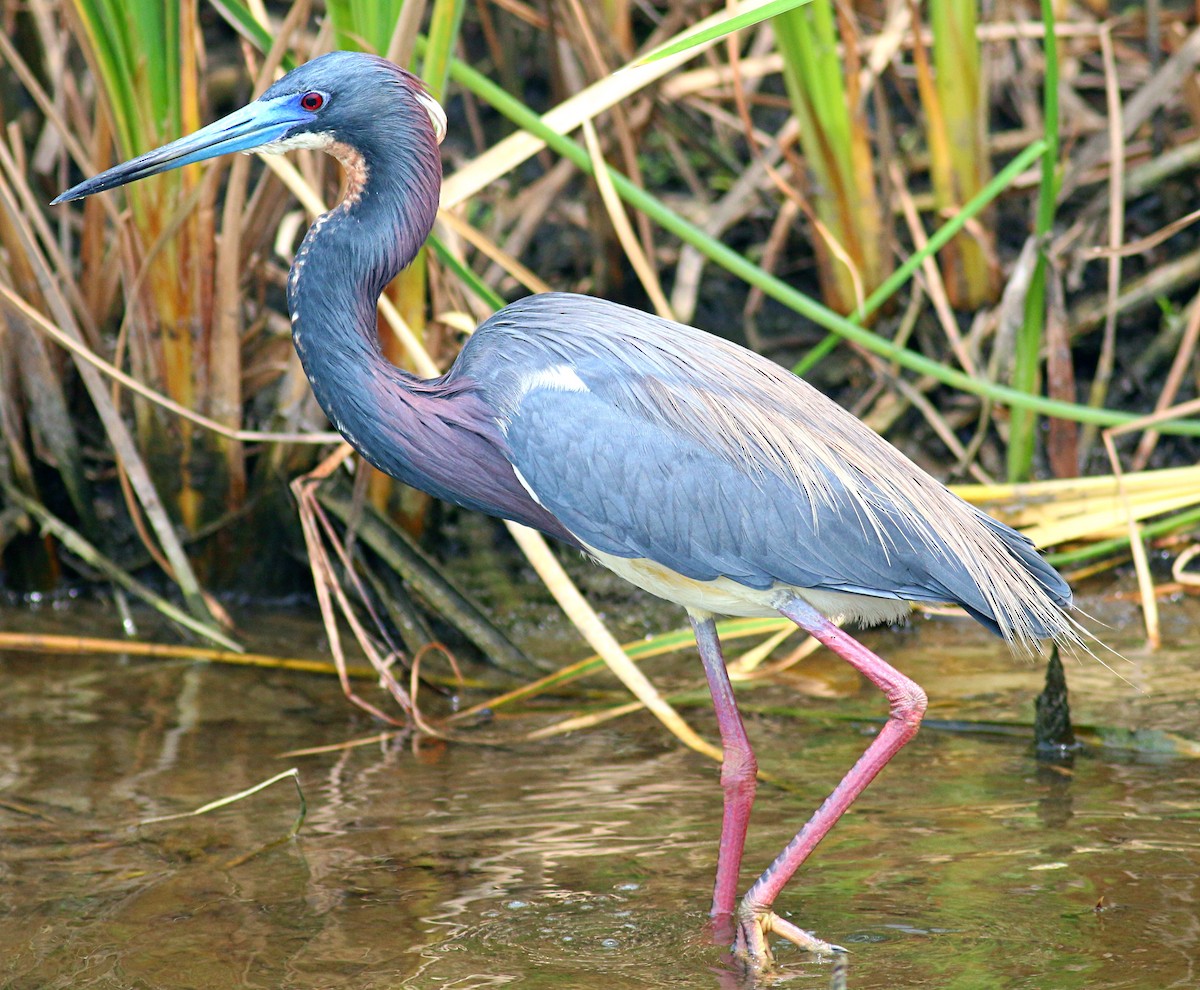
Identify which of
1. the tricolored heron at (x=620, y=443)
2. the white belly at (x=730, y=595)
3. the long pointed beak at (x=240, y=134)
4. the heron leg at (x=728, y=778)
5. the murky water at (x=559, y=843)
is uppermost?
the long pointed beak at (x=240, y=134)

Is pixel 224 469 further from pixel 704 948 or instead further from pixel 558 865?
pixel 704 948

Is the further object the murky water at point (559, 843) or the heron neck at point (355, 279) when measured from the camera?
the heron neck at point (355, 279)

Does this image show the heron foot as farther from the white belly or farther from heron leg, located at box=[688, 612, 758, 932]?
the white belly

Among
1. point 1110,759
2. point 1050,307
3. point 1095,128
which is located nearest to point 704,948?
point 1110,759

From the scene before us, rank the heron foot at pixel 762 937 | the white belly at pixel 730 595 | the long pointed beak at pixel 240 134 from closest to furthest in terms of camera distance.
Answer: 1. the heron foot at pixel 762 937
2. the long pointed beak at pixel 240 134
3. the white belly at pixel 730 595

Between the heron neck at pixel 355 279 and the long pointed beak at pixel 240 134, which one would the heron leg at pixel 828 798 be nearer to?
the heron neck at pixel 355 279

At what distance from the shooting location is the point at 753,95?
21.1ft

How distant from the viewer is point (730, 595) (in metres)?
3.58

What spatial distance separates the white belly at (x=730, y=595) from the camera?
355 centimetres

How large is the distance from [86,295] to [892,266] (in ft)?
9.47

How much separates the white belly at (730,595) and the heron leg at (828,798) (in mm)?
64

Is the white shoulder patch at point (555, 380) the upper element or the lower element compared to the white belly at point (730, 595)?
upper

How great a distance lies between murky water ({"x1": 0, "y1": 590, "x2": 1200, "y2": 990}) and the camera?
324cm

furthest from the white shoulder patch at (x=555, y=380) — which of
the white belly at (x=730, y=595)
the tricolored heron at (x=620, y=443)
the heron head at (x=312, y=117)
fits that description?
the heron head at (x=312, y=117)
